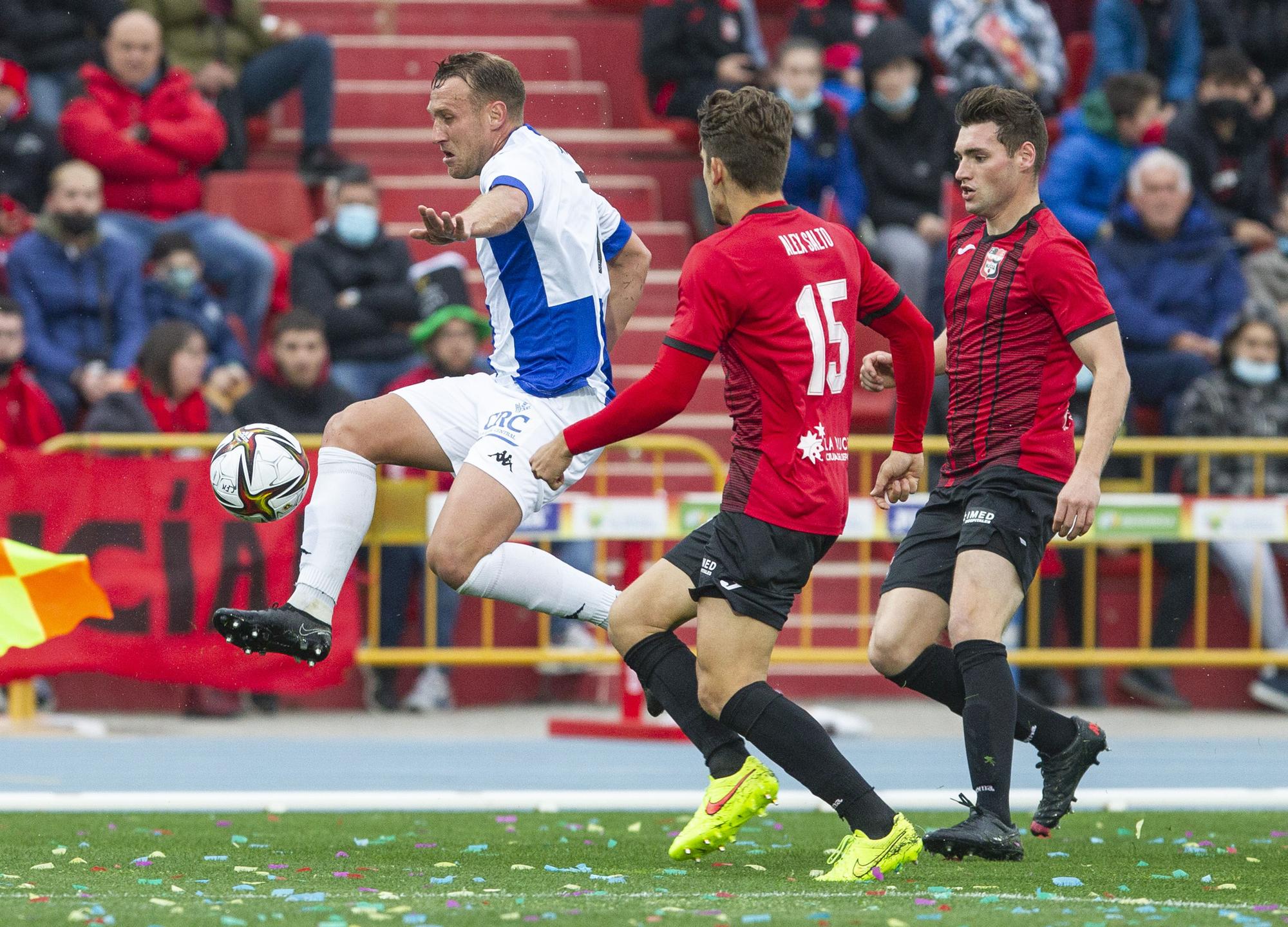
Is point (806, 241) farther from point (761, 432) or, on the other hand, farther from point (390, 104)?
point (390, 104)

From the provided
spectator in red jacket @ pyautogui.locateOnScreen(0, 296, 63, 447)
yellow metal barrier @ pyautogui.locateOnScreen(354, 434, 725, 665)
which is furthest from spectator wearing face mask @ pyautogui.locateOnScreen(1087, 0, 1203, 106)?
spectator in red jacket @ pyautogui.locateOnScreen(0, 296, 63, 447)

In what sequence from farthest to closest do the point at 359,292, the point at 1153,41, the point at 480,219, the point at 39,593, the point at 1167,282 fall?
the point at 1153,41 < the point at 1167,282 < the point at 359,292 < the point at 39,593 < the point at 480,219

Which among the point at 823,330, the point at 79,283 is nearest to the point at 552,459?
the point at 823,330

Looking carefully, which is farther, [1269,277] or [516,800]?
[1269,277]

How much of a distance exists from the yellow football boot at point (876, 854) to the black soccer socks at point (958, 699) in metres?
0.82

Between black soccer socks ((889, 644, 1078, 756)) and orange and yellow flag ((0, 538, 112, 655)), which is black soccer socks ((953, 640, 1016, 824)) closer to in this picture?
black soccer socks ((889, 644, 1078, 756))

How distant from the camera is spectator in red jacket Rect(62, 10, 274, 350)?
1155 cm

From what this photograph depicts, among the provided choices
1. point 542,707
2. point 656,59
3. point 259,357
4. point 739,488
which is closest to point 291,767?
point 542,707

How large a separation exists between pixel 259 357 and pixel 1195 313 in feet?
18.1

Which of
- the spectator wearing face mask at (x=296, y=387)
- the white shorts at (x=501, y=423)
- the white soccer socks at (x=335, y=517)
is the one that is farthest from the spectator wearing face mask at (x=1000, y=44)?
the white soccer socks at (x=335, y=517)

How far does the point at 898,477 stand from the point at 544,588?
3.94 ft

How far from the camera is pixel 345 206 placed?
1133 cm

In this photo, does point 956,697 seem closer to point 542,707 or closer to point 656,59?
point 542,707

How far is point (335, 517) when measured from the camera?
6270 mm
